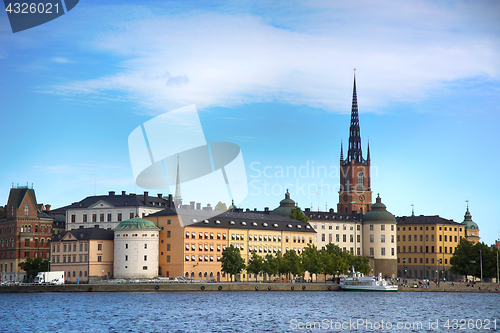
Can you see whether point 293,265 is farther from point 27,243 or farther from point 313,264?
point 27,243

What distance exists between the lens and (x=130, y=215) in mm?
170750

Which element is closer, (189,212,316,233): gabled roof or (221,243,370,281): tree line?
(221,243,370,281): tree line

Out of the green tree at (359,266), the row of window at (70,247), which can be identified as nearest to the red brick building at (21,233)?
the row of window at (70,247)

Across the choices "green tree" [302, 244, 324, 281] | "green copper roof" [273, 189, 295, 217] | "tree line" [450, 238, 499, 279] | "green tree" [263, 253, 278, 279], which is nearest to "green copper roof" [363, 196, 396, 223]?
"green copper roof" [273, 189, 295, 217]

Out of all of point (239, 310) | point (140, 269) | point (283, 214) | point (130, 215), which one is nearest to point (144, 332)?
point (239, 310)

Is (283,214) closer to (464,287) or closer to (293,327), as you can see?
(464,287)

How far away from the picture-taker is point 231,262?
149125 millimetres

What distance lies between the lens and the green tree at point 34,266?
157 m

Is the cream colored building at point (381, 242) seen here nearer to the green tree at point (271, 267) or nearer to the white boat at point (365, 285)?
the white boat at point (365, 285)

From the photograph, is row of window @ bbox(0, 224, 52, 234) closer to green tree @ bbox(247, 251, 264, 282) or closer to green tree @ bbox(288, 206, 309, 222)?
green tree @ bbox(247, 251, 264, 282)

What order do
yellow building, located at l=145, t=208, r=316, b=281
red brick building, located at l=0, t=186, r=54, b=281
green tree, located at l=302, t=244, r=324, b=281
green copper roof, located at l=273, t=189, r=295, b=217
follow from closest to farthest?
yellow building, located at l=145, t=208, r=316, b=281 < green tree, located at l=302, t=244, r=324, b=281 < red brick building, located at l=0, t=186, r=54, b=281 < green copper roof, located at l=273, t=189, r=295, b=217

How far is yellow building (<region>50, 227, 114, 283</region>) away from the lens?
14725 cm

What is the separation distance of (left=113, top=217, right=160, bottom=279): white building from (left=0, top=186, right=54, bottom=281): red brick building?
3405cm

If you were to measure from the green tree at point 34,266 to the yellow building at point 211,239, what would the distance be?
2341cm
